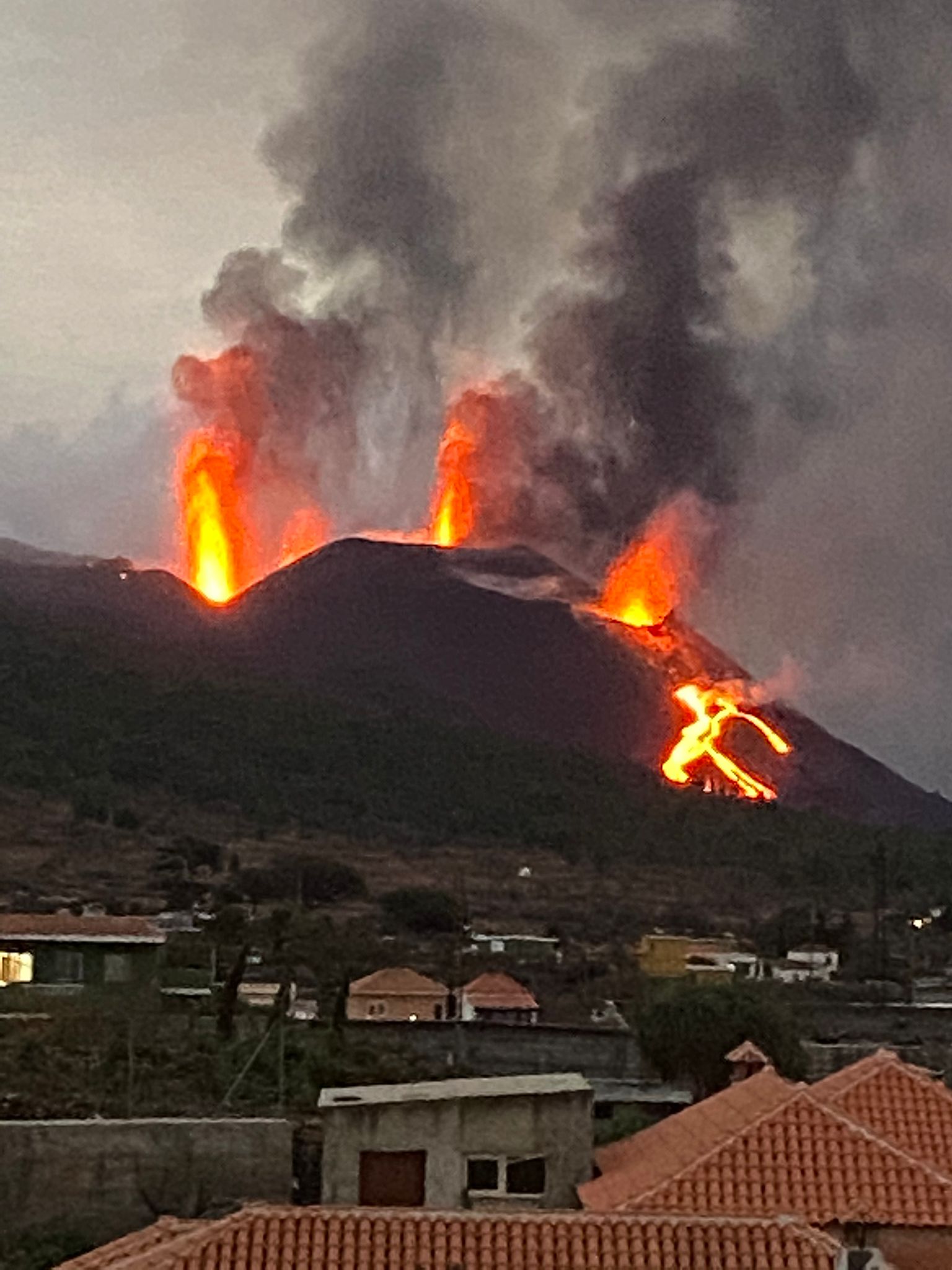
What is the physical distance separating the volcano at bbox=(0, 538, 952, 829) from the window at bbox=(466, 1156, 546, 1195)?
324ft

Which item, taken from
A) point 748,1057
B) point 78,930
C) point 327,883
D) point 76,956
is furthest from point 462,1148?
point 327,883

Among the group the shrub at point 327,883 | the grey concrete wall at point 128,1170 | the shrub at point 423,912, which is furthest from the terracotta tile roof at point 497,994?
the grey concrete wall at point 128,1170

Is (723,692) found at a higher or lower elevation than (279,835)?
higher

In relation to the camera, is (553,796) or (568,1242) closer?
(568,1242)

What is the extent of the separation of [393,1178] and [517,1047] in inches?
597

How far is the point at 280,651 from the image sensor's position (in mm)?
136125

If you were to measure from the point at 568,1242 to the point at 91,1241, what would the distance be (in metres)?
7.98

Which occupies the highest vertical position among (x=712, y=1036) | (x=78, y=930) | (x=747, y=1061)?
(x=78, y=930)

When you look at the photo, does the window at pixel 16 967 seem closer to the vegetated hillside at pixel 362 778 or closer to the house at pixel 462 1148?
the house at pixel 462 1148

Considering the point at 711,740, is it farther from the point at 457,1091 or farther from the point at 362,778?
the point at 457,1091

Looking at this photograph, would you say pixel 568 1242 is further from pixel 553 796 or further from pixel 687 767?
pixel 687 767

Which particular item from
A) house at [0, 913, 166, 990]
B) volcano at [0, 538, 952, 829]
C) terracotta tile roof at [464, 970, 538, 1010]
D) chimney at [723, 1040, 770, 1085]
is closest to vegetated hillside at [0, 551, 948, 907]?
volcano at [0, 538, 952, 829]

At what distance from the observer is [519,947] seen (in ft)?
183

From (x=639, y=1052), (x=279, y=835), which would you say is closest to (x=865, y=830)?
(x=279, y=835)
